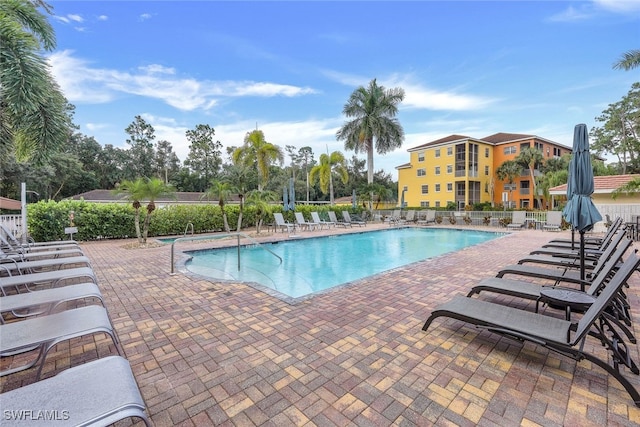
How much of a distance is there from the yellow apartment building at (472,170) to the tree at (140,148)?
36.5 meters

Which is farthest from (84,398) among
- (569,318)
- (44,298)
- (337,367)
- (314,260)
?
(314,260)

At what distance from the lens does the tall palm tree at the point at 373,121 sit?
82.5ft

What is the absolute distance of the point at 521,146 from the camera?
1298 inches

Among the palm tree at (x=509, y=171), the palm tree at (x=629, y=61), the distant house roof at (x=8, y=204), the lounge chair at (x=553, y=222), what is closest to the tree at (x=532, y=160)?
the palm tree at (x=509, y=171)

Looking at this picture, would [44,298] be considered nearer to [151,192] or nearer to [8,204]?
[8,204]

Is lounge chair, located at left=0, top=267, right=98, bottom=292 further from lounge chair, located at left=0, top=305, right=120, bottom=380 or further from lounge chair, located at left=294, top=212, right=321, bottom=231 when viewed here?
lounge chair, located at left=294, top=212, right=321, bottom=231

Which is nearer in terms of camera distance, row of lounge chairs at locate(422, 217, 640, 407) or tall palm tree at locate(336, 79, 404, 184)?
row of lounge chairs at locate(422, 217, 640, 407)

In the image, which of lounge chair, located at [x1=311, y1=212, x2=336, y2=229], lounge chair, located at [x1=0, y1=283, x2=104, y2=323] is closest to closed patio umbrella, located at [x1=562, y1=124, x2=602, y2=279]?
lounge chair, located at [x1=0, y1=283, x2=104, y2=323]

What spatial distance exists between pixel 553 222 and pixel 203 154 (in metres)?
42.1

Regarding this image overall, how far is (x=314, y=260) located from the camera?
9.27m

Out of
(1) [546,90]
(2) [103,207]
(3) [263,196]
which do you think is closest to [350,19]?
(3) [263,196]

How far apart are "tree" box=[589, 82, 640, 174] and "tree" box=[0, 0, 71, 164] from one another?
45475 millimetres

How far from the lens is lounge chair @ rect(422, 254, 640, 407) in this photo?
2.26m

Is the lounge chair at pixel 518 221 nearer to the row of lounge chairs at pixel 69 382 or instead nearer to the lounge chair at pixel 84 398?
the row of lounge chairs at pixel 69 382
